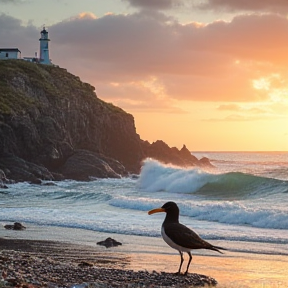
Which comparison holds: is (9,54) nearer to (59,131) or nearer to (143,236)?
(59,131)

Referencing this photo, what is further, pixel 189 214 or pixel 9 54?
pixel 9 54

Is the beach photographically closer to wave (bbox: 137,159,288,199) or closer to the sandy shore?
the sandy shore

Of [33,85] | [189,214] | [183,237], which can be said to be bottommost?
[189,214]

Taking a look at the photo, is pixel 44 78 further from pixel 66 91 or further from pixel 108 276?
pixel 108 276

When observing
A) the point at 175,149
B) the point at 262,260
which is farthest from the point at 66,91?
the point at 262,260

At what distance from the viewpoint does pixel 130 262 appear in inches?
674

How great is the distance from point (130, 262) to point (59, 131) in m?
66.0

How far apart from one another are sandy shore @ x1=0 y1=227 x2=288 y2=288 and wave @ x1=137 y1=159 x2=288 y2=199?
85.9 feet

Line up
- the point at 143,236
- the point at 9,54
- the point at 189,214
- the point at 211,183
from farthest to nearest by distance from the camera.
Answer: the point at 9,54 < the point at 211,183 < the point at 189,214 < the point at 143,236

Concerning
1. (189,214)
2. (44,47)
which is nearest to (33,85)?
(44,47)

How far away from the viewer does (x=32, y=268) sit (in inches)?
554

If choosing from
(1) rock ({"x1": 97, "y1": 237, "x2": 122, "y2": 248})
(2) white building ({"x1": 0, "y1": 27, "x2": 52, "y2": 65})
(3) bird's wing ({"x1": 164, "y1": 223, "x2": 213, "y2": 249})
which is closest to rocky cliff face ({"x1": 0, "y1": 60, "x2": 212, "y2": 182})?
(2) white building ({"x1": 0, "y1": 27, "x2": 52, "y2": 65})

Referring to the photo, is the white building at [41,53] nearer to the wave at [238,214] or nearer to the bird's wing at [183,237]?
the wave at [238,214]

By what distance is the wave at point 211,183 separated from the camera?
48.2 meters
